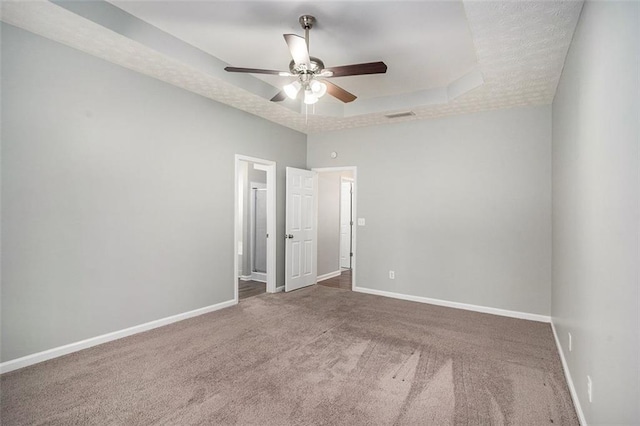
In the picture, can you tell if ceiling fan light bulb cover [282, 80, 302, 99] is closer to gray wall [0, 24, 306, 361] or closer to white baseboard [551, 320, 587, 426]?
gray wall [0, 24, 306, 361]

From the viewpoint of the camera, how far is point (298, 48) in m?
2.54

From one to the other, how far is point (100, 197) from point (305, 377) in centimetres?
258

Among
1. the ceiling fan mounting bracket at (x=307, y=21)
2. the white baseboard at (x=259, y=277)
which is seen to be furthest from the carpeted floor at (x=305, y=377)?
the ceiling fan mounting bracket at (x=307, y=21)

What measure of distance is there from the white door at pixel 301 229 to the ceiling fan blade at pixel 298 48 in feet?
9.20

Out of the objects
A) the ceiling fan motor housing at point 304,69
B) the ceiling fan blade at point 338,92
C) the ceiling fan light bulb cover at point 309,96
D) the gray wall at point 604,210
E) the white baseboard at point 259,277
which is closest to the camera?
the gray wall at point 604,210

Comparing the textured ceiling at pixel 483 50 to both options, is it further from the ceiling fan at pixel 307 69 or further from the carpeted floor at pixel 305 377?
the carpeted floor at pixel 305 377

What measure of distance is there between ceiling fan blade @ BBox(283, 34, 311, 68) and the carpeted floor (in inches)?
102

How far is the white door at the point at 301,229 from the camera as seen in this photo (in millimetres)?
5465

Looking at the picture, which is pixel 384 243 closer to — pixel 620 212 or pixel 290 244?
pixel 290 244

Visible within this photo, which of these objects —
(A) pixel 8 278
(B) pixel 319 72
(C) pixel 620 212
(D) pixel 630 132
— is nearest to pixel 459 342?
(C) pixel 620 212

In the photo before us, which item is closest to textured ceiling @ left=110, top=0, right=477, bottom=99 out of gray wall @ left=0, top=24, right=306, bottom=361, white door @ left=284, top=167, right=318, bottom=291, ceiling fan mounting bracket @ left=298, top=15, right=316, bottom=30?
ceiling fan mounting bracket @ left=298, top=15, right=316, bottom=30

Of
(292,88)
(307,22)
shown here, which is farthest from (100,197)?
(307,22)

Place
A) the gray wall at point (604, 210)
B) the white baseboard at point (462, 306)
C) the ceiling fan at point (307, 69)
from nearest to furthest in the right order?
1. the gray wall at point (604, 210)
2. the ceiling fan at point (307, 69)
3. the white baseboard at point (462, 306)

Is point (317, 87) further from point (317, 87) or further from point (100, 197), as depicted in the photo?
point (100, 197)
